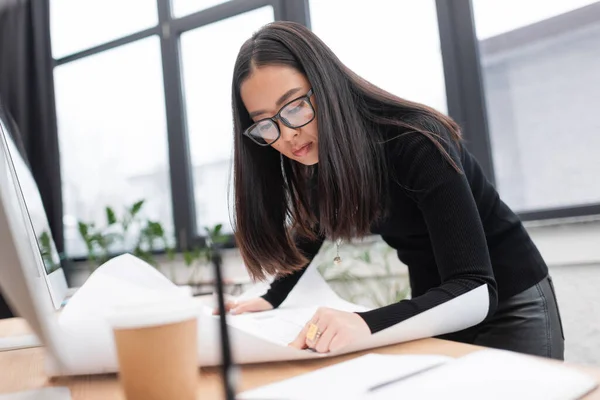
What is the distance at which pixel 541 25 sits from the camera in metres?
2.27

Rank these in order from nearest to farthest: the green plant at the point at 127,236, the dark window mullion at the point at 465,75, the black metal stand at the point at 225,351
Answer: the black metal stand at the point at 225,351 → the dark window mullion at the point at 465,75 → the green plant at the point at 127,236

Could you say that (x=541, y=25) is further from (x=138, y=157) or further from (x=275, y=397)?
(x=138, y=157)

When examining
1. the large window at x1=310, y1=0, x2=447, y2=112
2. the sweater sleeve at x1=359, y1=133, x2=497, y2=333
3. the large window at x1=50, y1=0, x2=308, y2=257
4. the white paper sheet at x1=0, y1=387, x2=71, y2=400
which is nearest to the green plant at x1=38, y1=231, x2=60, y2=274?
the white paper sheet at x1=0, y1=387, x2=71, y2=400

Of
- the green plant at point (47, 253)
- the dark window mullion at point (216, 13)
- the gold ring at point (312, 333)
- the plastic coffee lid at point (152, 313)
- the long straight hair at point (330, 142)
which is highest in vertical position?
the dark window mullion at point (216, 13)

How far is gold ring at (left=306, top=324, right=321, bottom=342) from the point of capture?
710mm

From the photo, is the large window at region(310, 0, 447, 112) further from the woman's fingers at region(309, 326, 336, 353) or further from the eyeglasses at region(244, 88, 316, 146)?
the woman's fingers at region(309, 326, 336, 353)

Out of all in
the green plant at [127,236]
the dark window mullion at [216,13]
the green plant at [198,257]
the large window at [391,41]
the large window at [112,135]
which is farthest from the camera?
the large window at [112,135]

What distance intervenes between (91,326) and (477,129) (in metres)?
2.06

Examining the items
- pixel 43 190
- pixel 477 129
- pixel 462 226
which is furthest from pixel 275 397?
pixel 43 190

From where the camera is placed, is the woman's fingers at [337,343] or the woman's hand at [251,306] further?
the woman's hand at [251,306]

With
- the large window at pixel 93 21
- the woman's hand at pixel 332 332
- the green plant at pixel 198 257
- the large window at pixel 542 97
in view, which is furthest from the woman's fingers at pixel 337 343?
the large window at pixel 93 21

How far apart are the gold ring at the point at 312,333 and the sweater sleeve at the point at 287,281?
448mm

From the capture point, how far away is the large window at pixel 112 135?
138 inches

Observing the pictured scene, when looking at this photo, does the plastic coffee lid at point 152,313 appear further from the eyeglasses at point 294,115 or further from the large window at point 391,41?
the large window at point 391,41
